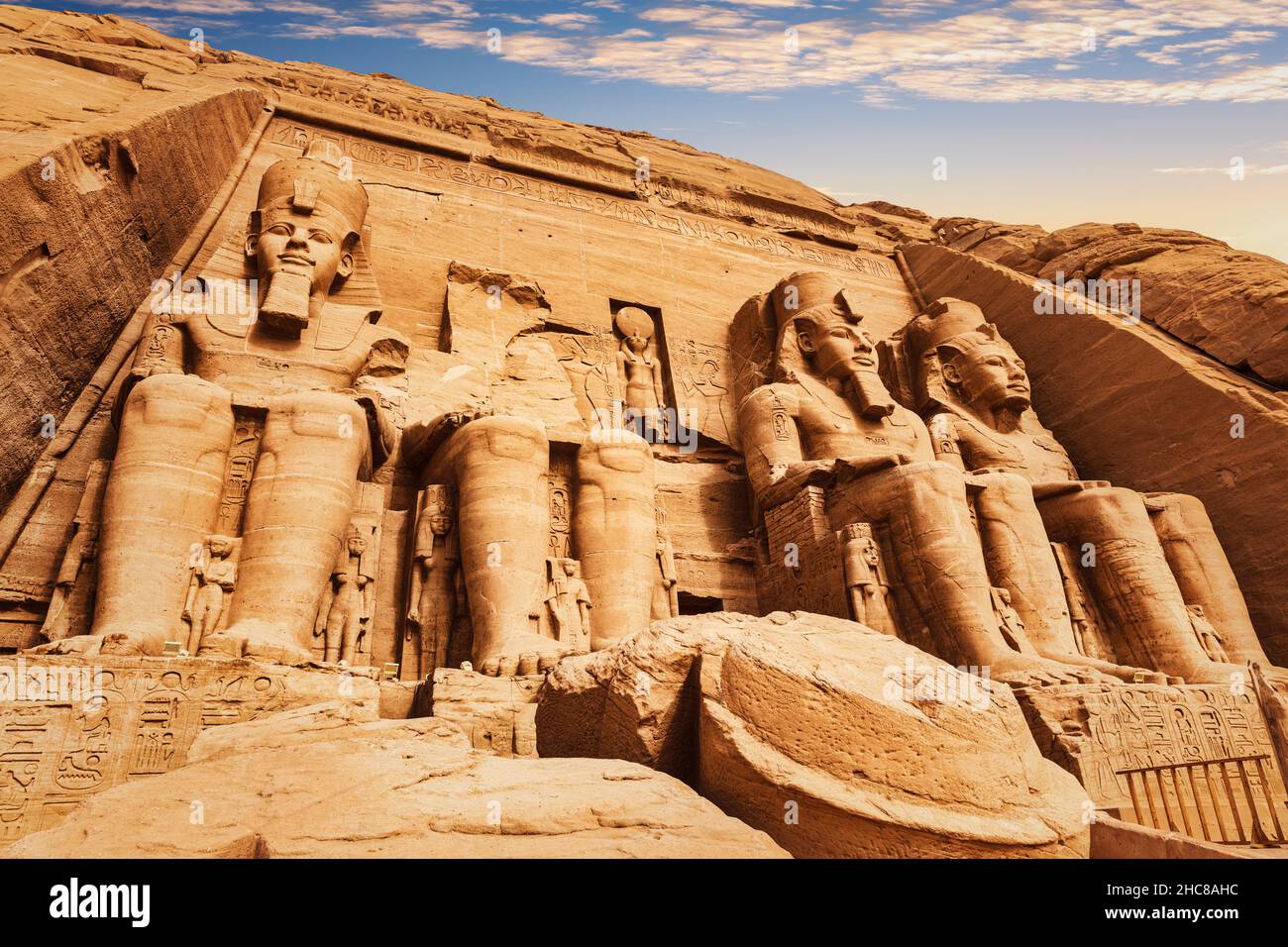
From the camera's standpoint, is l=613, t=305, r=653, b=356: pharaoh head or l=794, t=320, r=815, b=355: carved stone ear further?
l=613, t=305, r=653, b=356: pharaoh head

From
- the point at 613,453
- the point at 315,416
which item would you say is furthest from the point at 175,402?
the point at 613,453

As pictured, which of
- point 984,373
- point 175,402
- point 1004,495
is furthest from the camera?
point 984,373

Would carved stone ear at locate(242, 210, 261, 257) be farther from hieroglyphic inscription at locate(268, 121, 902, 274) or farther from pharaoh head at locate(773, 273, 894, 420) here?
pharaoh head at locate(773, 273, 894, 420)

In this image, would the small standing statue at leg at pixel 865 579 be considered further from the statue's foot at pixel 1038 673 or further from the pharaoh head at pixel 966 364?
the pharaoh head at pixel 966 364

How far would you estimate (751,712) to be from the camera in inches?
87.8

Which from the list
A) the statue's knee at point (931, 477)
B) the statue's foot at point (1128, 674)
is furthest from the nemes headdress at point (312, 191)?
the statue's foot at point (1128, 674)

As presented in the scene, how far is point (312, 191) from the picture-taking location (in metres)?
5.17

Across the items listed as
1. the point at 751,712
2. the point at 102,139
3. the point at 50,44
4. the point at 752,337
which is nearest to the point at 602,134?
the point at 752,337

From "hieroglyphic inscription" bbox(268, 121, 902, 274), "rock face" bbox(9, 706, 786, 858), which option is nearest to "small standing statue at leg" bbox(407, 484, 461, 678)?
"rock face" bbox(9, 706, 786, 858)

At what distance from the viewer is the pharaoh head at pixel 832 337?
6.04m

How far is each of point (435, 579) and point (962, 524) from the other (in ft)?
9.17

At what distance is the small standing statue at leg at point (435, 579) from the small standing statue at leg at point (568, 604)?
49 centimetres

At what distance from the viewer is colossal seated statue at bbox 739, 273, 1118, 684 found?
13.5ft

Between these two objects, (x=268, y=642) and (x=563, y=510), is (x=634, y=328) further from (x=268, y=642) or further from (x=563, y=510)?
(x=268, y=642)
